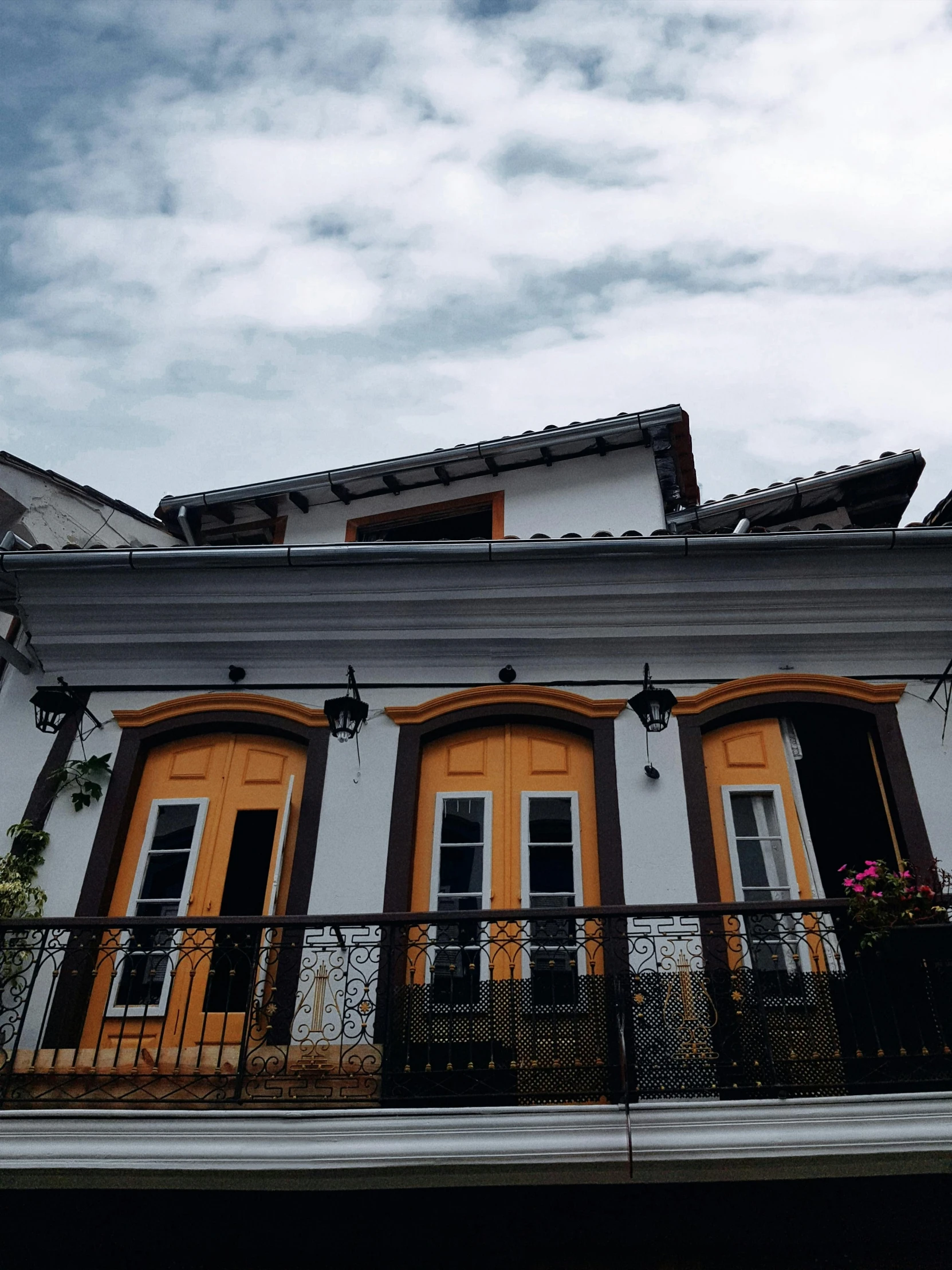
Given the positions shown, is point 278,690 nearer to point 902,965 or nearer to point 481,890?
point 481,890

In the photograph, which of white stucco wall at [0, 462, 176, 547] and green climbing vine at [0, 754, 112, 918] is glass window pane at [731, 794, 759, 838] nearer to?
green climbing vine at [0, 754, 112, 918]

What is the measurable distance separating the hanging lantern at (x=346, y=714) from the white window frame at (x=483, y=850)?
2.65ft

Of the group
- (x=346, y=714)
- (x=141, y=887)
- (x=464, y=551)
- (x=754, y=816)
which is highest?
(x=464, y=551)

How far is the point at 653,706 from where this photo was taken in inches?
306

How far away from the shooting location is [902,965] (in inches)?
249

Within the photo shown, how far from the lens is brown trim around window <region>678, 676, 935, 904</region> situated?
7379mm

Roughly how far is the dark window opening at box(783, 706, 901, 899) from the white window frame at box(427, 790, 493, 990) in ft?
7.98

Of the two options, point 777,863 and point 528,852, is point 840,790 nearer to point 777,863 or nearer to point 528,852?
point 777,863

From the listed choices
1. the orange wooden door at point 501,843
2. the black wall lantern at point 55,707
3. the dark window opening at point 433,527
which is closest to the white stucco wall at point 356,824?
the orange wooden door at point 501,843

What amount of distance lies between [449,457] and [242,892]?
14.5 feet

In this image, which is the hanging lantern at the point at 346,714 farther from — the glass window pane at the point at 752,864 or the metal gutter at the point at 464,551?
the glass window pane at the point at 752,864

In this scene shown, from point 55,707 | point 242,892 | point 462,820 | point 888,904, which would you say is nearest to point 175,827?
point 242,892

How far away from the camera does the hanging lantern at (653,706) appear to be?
775 cm

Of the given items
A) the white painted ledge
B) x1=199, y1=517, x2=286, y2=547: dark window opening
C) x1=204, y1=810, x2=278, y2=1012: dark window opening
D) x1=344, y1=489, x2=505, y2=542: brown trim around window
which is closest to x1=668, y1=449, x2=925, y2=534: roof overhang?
x1=344, y1=489, x2=505, y2=542: brown trim around window
